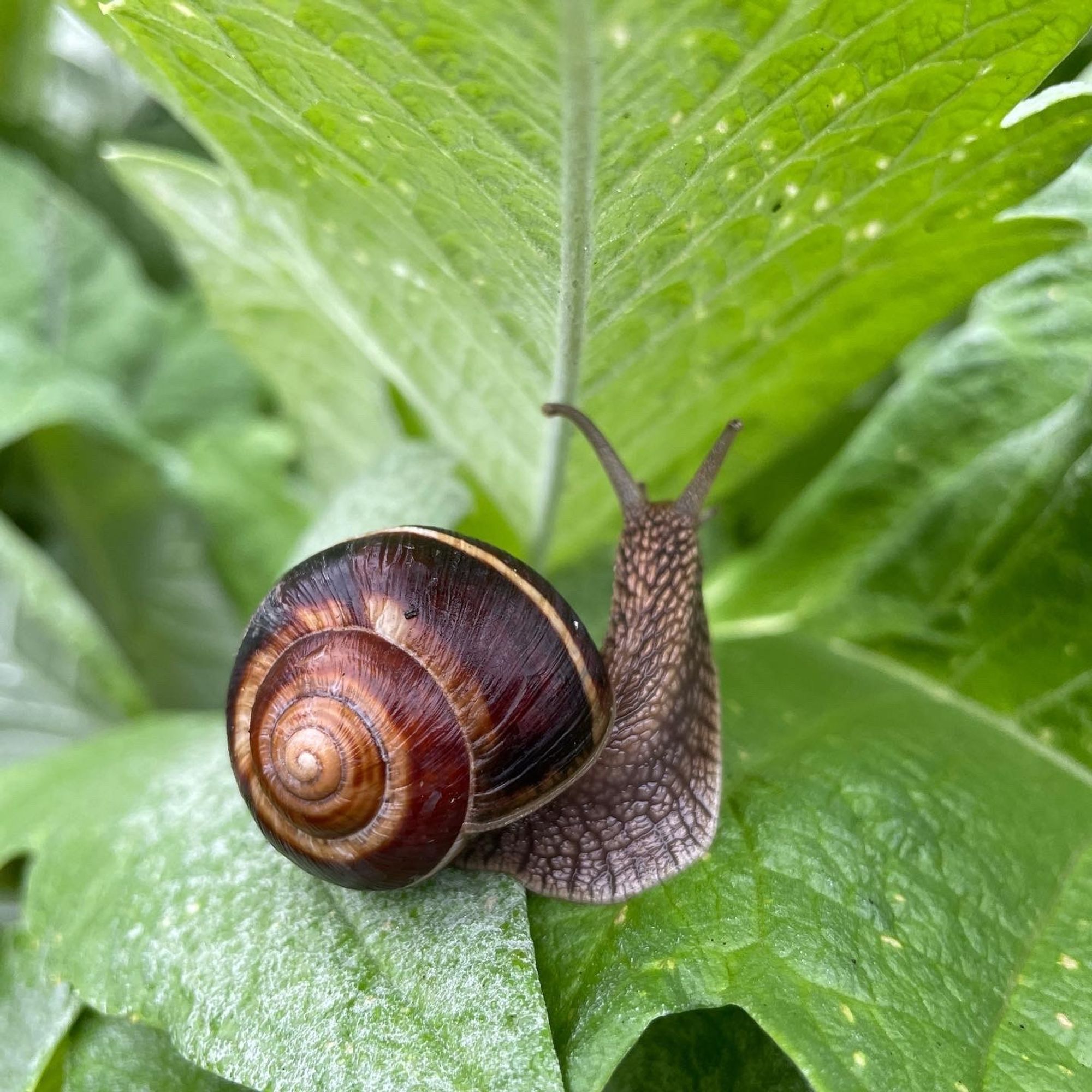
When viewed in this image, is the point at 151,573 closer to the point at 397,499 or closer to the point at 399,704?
the point at 397,499

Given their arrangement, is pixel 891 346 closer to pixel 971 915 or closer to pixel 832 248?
pixel 832 248

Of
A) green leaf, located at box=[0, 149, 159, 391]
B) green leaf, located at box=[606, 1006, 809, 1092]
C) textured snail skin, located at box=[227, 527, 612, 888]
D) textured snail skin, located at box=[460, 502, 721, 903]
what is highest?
green leaf, located at box=[0, 149, 159, 391]

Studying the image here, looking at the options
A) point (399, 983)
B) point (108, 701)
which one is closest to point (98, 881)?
point (399, 983)

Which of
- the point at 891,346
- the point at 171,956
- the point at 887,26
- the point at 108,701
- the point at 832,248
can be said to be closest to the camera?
the point at 887,26

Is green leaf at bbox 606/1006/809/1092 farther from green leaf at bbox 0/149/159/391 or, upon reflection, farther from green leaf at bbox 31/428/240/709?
green leaf at bbox 0/149/159/391

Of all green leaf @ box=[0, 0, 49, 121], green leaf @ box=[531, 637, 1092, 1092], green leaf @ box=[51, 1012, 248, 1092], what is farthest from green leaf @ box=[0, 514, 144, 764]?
green leaf @ box=[0, 0, 49, 121]

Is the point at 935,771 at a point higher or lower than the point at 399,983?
lower

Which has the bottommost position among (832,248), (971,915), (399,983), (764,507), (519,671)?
(764,507)
